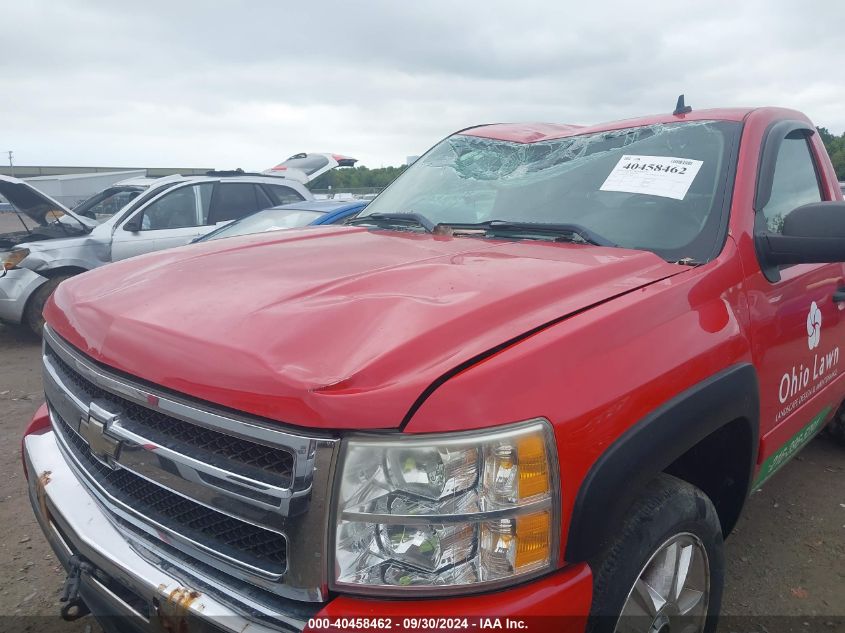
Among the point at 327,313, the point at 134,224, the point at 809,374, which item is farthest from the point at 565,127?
the point at 134,224

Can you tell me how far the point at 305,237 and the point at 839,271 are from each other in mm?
2245

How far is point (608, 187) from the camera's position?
257cm

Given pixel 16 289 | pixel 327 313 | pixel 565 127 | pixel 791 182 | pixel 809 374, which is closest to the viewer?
pixel 327 313

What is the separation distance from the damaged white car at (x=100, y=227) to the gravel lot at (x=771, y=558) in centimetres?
346

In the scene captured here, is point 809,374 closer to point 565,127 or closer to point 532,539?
point 565,127

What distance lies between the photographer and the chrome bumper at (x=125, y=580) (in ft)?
4.75

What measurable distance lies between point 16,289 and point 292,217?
9.87 ft

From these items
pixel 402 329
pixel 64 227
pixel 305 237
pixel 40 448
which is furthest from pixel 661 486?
pixel 64 227

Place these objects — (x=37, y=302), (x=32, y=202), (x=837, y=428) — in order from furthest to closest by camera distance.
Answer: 1. (x=32, y=202)
2. (x=37, y=302)
3. (x=837, y=428)

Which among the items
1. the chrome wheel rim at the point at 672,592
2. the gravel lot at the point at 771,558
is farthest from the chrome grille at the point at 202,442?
the gravel lot at the point at 771,558

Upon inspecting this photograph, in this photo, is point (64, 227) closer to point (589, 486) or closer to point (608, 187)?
point (608, 187)

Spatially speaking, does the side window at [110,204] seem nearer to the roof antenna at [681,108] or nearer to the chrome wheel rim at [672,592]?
the roof antenna at [681,108]

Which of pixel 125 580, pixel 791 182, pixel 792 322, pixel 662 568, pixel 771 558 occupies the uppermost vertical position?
pixel 791 182

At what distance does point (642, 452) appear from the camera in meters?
1.56
